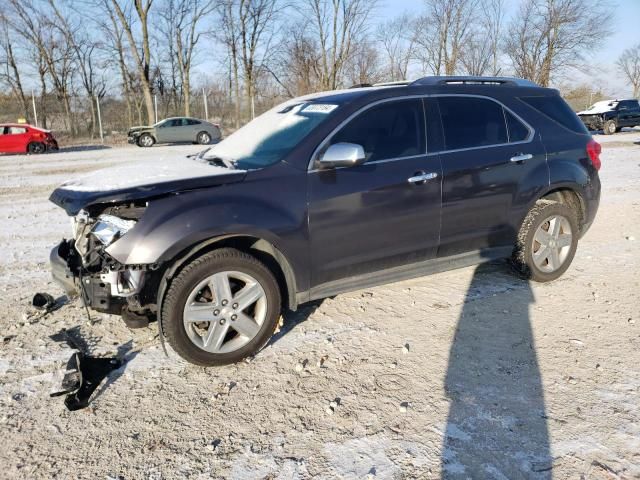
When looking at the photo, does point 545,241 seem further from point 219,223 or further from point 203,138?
point 203,138

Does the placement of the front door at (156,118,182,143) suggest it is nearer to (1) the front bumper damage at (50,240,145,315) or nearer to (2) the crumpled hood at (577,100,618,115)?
(2) the crumpled hood at (577,100,618,115)

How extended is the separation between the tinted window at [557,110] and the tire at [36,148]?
21742 mm

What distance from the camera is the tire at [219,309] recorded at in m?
3.03

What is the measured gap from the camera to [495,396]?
2.84 metres

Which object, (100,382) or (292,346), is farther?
(292,346)

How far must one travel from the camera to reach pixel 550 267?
4.62m

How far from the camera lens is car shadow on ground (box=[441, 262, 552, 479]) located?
2.32m

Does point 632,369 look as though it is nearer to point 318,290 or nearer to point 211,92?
point 318,290

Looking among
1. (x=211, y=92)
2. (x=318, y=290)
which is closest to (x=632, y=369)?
(x=318, y=290)

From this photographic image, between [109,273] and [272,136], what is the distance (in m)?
1.65

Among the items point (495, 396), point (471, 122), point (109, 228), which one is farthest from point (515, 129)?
point (109, 228)

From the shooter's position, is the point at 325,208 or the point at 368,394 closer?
the point at 368,394

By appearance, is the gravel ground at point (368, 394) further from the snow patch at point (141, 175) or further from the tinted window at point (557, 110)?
the tinted window at point (557, 110)

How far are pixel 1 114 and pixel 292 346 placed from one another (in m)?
36.4
